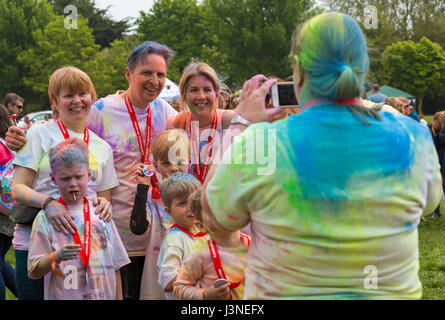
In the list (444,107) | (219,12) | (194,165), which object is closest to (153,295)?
(194,165)

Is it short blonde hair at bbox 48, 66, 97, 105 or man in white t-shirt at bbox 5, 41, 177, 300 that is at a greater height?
short blonde hair at bbox 48, 66, 97, 105

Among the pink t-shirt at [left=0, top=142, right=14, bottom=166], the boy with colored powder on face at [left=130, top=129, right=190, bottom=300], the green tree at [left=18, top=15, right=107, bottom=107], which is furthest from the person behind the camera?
the green tree at [left=18, top=15, right=107, bottom=107]

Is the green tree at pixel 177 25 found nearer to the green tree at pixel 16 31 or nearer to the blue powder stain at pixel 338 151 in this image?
the green tree at pixel 16 31

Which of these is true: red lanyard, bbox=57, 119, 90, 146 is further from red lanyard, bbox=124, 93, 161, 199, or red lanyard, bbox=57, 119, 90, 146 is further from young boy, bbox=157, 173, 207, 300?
young boy, bbox=157, 173, 207, 300

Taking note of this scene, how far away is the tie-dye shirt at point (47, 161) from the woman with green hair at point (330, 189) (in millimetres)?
1750

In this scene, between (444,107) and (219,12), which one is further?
(444,107)

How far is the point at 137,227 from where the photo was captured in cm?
360

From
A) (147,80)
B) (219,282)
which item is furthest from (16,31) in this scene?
(219,282)

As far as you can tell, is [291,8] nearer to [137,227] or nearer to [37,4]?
[37,4]

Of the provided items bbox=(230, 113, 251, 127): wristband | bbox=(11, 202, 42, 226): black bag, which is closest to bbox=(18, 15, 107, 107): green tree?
bbox=(11, 202, 42, 226): black bag

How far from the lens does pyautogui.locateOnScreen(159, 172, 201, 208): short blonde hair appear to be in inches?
131

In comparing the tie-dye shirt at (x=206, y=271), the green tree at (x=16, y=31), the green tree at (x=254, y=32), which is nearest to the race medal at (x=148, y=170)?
the tie-dye shirt at (x=206, y=271)

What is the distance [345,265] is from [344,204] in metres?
0.19

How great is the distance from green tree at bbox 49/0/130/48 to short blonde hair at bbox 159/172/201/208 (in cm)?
5329
